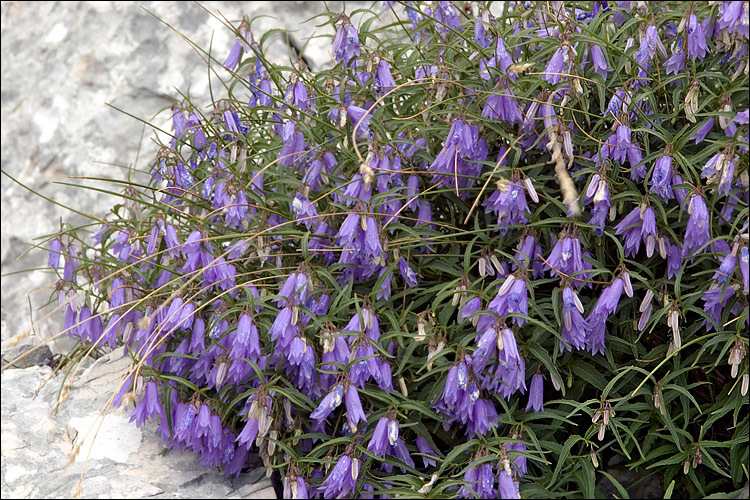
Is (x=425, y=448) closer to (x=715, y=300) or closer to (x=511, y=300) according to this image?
(x=511, y=300)

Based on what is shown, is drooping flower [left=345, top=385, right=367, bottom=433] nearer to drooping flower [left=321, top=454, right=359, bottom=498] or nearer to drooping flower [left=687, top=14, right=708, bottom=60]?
drooping flower [left=321, top=454, right=359, bottom=498]

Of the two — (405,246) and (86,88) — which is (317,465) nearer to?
(405,246)

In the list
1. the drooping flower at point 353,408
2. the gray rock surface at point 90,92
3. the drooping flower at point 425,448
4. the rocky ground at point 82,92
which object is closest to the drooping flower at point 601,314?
the drooping flower at point 425,448

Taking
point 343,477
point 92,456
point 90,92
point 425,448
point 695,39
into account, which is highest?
point 90,92

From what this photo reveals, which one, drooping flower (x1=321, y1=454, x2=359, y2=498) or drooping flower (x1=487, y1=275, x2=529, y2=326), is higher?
drooping flower (x1=487, y1=275, x2=529, y2=326)

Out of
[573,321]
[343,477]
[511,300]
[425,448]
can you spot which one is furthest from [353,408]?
[573,321]

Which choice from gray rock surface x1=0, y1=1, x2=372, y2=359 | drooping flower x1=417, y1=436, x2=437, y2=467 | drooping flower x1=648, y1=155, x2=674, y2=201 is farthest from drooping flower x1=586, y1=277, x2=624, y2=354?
gray rock surface x1=0, y1=1, x2=372, y2=359

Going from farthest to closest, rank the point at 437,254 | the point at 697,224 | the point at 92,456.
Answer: the point at 92,456, the point at 437,254, the point at 697,224
